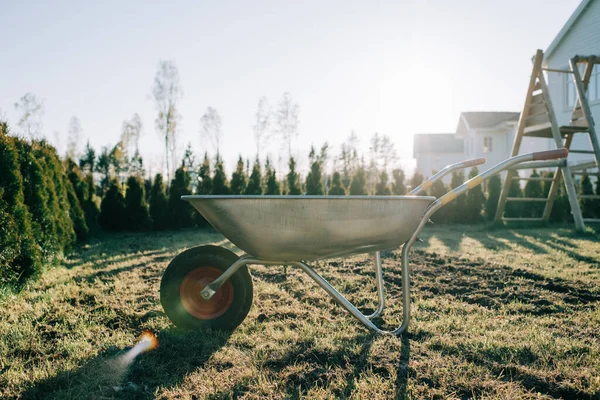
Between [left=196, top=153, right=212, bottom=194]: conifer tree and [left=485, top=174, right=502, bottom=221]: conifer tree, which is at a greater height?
[left=196, top=153, right=212, bottom=194]: conifer tree

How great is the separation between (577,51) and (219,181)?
11.2 metres

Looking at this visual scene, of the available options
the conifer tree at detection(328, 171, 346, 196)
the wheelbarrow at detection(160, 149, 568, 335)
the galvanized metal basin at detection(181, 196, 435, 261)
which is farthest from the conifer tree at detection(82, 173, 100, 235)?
the galvanized metal basin at detection(181, 196, 435, 261)

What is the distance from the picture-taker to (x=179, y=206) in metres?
9.16

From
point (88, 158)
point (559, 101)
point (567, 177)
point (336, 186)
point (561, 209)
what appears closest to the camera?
point (567, 177)

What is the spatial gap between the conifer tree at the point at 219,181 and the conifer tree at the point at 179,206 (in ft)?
2.21

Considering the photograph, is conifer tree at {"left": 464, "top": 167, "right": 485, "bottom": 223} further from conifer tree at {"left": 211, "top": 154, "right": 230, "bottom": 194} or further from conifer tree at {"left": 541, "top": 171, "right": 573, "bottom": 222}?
conifer tree at {"left": 211, "top": 154, "right": 230, "bottom": 194}

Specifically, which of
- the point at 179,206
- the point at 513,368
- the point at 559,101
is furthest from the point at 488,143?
the point at 513,368

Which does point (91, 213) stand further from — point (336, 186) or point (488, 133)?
point (488, 133)

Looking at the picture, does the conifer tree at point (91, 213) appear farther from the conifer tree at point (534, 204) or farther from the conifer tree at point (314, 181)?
the conifer tree at point (534, 204)

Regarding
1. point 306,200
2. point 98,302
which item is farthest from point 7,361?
point 306,200

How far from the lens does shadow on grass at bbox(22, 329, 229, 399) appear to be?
5.39ft

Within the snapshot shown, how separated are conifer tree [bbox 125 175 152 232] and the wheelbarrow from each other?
7231 millimetres

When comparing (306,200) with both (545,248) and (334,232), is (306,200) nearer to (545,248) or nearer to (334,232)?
(334,232)

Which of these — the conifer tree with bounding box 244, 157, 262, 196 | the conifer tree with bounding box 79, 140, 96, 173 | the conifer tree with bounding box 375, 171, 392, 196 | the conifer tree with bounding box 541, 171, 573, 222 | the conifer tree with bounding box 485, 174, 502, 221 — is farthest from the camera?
the conifer tree with bounding box 79, 140, 96, 173
